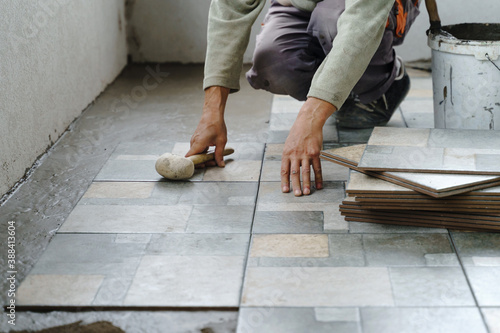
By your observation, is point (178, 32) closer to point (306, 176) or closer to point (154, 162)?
point (154, 162)

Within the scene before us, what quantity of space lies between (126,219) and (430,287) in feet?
3.10

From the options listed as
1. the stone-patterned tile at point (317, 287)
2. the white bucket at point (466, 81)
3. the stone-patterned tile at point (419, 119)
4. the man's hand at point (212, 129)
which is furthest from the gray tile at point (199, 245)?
the stone-patterned tile at point (419, 119)

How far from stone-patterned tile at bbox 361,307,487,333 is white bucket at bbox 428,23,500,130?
119 cm

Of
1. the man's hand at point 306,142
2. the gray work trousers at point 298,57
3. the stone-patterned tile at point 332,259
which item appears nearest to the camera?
the stone-patterned tile at point 332,259

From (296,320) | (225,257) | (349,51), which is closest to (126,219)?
(225,257)

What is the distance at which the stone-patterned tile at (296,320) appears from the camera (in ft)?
4.32

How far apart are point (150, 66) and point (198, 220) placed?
2373 mm

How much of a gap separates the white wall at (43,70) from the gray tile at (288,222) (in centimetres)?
93

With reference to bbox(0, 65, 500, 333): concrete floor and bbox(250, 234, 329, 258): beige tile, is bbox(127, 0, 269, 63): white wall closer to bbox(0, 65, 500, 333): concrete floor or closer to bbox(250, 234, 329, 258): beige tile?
bbox(0, 65, 500, 333): concrete floor

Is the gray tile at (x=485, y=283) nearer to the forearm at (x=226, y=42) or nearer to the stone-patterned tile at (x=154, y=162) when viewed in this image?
the stone-patterned tile at (x=154, y=162)

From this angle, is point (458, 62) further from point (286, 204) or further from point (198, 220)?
point (198, 220)

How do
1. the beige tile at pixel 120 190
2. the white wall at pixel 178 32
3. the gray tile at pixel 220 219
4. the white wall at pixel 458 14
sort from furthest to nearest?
the white wall at pixel 178 32
the white wall at pixel 458 14
the beige tile at pixel 120 190
the gray tile at pixel 220 219

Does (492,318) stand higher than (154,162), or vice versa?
(492,318)

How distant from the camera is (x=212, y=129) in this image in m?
2.24
